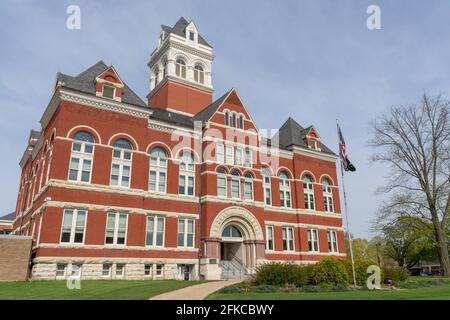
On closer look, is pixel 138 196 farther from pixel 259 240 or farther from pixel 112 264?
pixel 259 240

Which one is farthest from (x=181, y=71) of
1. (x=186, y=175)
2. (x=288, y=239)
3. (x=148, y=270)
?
(x=148, y=270)

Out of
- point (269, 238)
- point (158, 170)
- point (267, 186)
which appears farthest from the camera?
point (267, 186)

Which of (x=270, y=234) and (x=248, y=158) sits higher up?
(x=248, y=158)

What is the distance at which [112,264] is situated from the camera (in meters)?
25.6

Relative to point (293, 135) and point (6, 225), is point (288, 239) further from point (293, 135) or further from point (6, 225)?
point (6, 225)

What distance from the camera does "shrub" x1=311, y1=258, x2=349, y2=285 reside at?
20.8 meters

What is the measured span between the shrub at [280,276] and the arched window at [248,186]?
1398 cm

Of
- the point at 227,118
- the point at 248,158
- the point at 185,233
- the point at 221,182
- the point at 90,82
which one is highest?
the point at 90,82

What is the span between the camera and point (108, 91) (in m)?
29.0

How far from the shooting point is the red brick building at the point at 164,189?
25.5m

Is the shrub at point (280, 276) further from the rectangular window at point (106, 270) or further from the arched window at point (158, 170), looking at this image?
the arched window at point (158, 170)

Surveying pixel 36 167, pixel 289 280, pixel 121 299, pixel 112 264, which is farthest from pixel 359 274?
pixel 36 167

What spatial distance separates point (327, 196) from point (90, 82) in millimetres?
28647

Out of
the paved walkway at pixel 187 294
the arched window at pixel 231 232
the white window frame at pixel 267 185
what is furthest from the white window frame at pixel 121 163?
the white window frame at pixel 267 185
